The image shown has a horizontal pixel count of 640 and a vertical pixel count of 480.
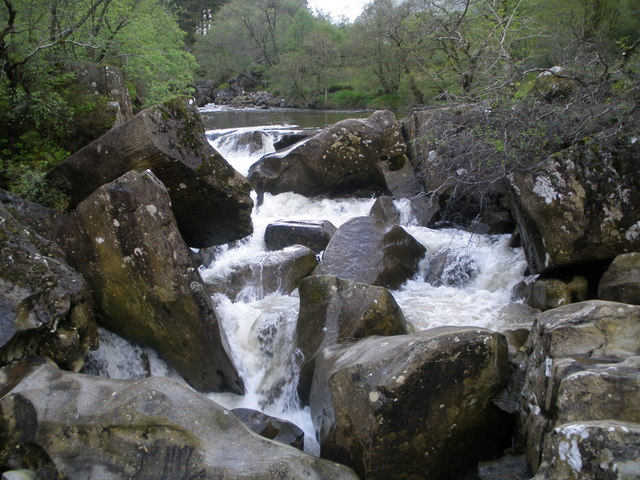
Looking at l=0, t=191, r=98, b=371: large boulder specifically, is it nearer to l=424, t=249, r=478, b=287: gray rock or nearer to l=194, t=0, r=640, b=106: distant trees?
l=424, t=249, r=478, b=287: gray rock

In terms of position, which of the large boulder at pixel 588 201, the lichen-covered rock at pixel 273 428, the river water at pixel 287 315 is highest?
the large boulder at pixel 588 201

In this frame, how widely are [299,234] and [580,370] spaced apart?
5.75 meters

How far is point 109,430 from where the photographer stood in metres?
3.13

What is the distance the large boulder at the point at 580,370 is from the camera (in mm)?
2875

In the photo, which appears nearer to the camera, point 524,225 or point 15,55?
point 524,225

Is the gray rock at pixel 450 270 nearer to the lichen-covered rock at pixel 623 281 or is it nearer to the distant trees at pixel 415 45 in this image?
the lichen-covered rock at pixel 623 281

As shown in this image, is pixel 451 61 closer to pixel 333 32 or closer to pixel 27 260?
pixel 27 260

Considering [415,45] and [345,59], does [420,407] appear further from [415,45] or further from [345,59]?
[345,59]

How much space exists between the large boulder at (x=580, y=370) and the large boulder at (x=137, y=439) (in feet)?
4.69

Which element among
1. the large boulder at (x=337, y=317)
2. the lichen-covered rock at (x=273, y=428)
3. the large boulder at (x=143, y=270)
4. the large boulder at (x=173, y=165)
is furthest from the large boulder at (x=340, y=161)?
the lichen-covered rock at (x=273, y=428)

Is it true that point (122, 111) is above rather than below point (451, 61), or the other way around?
below

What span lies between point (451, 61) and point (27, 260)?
1252cm

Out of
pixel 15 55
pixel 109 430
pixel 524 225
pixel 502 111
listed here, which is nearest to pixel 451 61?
pixel 502 111

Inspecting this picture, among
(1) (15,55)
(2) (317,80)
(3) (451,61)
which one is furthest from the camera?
(2) (317,80)
